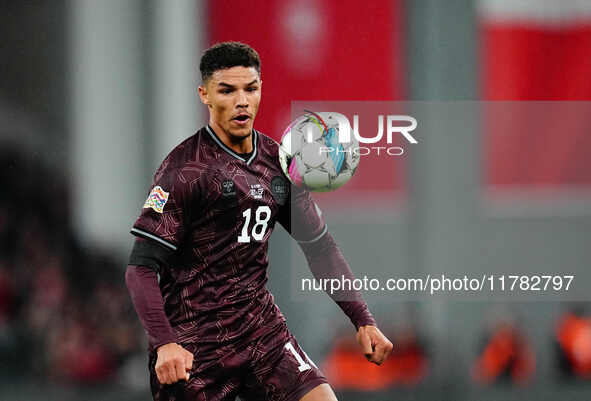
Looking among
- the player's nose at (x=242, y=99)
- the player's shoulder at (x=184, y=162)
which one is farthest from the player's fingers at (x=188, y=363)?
the player's nose at (x=242, y=99)

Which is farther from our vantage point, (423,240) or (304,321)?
(423,240)

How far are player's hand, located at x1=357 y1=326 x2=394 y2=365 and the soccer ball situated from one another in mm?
591

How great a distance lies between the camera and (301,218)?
123 inches

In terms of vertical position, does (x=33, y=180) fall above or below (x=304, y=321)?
above

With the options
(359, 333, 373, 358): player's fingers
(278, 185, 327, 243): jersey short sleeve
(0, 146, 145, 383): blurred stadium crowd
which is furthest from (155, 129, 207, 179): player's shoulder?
(0, 146, 145, 383): blurred stadium crowd

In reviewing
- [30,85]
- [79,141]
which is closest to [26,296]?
[79,141]

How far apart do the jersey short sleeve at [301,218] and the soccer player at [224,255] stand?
0.30 feet

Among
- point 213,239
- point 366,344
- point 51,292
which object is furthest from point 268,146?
point 51,292

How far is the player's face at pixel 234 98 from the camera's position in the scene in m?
2.92

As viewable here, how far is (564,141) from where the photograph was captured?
704 cm

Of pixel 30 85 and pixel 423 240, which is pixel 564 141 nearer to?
pixel 423 240

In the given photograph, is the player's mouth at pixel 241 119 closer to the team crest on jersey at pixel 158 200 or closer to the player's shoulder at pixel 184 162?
the player's shoulder at pixel 184 162

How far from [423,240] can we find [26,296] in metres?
3.24

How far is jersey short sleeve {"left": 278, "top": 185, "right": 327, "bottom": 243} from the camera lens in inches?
122
